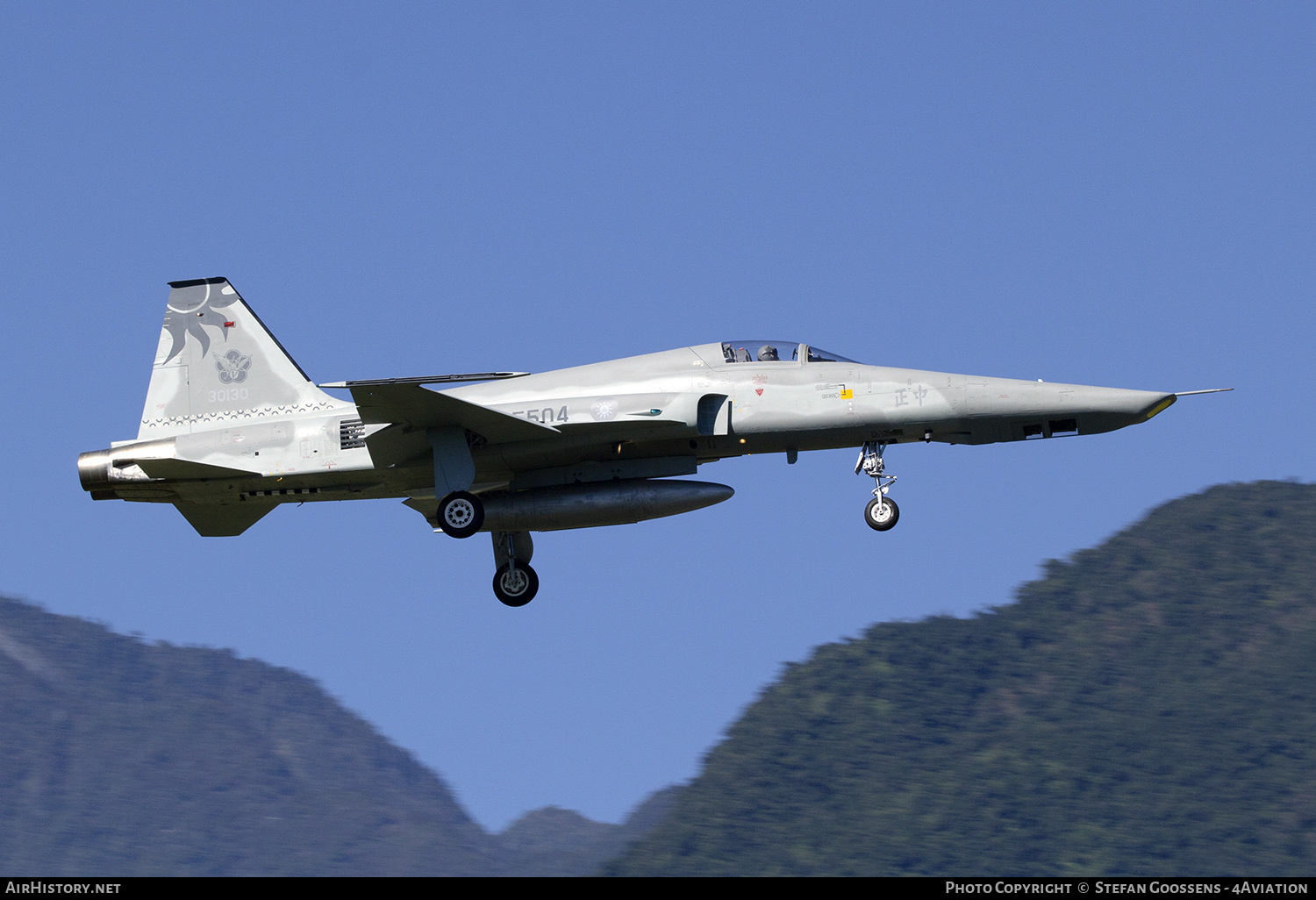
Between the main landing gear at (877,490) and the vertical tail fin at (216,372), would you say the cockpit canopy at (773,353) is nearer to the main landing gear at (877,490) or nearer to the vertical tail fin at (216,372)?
the main landing gear at (877,490)

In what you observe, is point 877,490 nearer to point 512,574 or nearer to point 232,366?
point 512,574

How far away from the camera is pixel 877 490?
23.8 metres

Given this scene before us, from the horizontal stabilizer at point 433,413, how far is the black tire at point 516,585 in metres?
3.00

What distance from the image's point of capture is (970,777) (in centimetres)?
11369

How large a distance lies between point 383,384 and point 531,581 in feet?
18.2

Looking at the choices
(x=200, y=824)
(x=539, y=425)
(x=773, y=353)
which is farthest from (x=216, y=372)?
(x=200, y=824)

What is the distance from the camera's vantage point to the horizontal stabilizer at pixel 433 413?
2236 centimetres

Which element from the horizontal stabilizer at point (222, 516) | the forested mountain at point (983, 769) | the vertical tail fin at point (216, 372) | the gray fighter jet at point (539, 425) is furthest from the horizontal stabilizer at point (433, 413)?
the forested mountain at point (983, 769)

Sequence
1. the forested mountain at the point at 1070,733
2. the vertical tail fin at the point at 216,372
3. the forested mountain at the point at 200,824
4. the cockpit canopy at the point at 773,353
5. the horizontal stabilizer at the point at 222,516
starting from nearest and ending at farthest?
the cockpit canopy at the point at 773,353 < the vertical tail fin at the point at 216,372 < the horizontal stabilizer at the point at 222,516 < the forested mountain at the point at 1070,733 < the forested mountain at the point at 200,824

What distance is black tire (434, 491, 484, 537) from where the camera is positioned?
2328 cm

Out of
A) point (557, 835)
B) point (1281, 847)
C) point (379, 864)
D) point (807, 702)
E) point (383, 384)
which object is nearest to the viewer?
point (383, 384)

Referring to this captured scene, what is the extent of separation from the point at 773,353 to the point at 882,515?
10.5ft

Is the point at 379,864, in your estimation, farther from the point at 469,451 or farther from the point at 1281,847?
the point at 469,451
